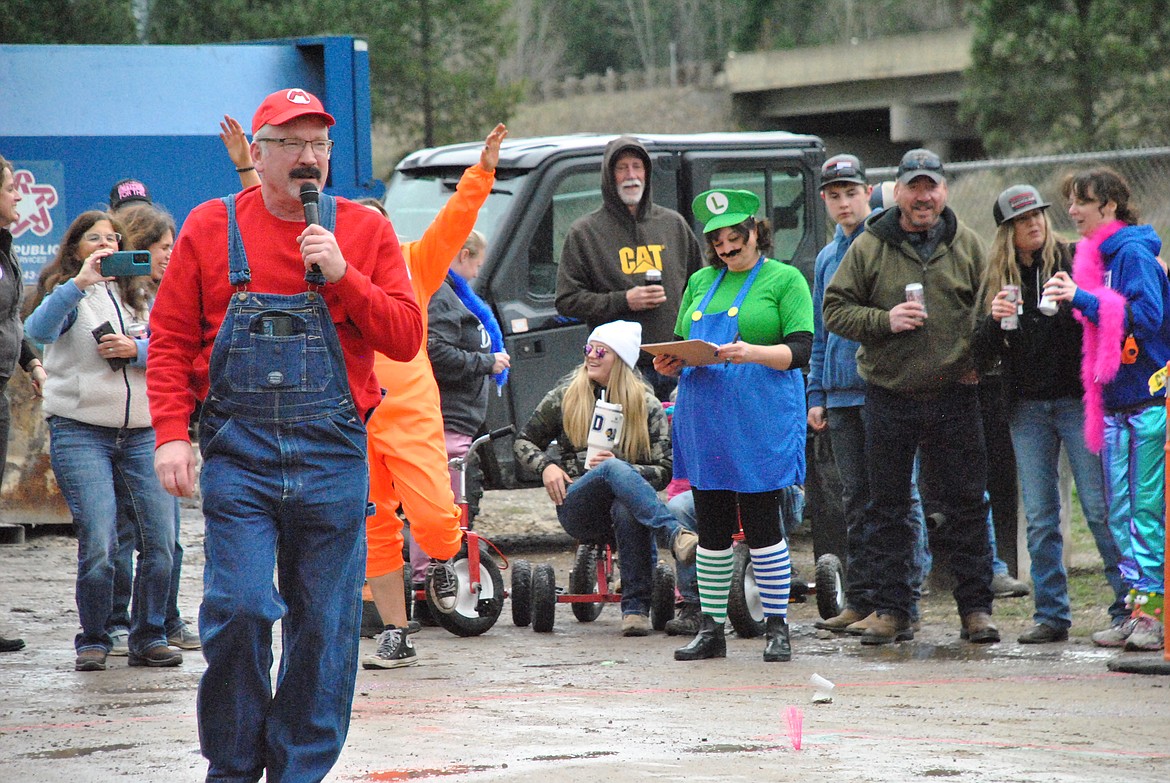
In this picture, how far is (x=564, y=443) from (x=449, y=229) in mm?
1940

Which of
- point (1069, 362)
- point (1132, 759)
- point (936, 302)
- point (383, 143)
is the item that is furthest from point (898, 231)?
point (383, 143)

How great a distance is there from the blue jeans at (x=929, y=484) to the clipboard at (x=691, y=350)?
39.1 inches

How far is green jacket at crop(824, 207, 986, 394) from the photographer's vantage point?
7.50 meters

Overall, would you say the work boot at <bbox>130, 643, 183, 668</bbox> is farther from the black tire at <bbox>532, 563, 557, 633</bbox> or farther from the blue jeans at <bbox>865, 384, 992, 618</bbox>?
the blue jeans at <bbox>865, 384, 992, 618</bbox>

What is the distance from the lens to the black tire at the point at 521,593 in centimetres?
859

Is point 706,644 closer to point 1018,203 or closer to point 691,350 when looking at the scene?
point 691,350

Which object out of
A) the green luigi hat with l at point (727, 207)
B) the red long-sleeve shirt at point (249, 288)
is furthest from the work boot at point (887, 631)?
the red long-sleeve shirt at point (249, 288)

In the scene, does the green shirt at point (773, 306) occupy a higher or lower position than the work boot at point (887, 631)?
higher

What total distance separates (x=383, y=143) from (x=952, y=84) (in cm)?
1669

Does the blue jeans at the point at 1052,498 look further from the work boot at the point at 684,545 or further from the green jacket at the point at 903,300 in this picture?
the work boot at the point at 684,545

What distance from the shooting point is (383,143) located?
42.4 metres

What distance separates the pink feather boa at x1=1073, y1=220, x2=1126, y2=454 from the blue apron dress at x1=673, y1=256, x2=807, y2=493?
1309mm

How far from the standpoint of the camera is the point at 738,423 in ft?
23.9

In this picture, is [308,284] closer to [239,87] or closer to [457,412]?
[457,412]
